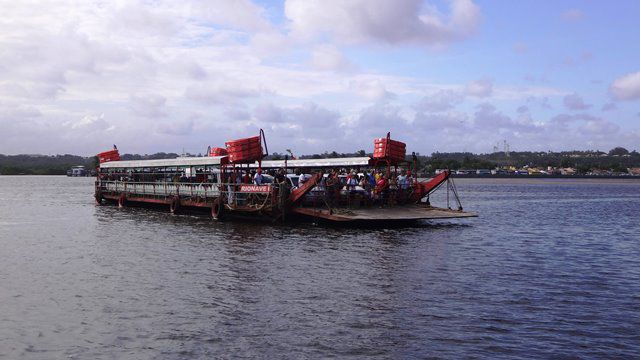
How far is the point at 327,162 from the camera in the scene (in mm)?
33281

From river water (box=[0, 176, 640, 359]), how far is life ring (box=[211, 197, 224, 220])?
5.78m

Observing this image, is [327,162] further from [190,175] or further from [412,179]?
[190,175]

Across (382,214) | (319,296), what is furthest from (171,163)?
(319,296)

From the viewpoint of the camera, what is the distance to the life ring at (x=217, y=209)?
33.8m

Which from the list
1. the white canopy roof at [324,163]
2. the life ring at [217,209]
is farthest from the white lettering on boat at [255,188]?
the white canopy roof at [324,163]

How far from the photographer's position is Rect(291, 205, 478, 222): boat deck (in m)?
27.6

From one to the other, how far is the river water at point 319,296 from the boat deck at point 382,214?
786 mm

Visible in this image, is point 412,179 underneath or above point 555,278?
above

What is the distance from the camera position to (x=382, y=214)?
28625 millimetres

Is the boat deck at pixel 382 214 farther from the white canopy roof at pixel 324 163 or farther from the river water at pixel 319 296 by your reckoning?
the white canopy roof at pixel 324 163

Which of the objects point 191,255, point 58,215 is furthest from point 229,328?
point 58,215

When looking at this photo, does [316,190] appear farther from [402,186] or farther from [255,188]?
[402,186]

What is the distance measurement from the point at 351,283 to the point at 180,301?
4642mm

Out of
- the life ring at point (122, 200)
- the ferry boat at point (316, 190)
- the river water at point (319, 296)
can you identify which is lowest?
the river water at point (319, 296)
